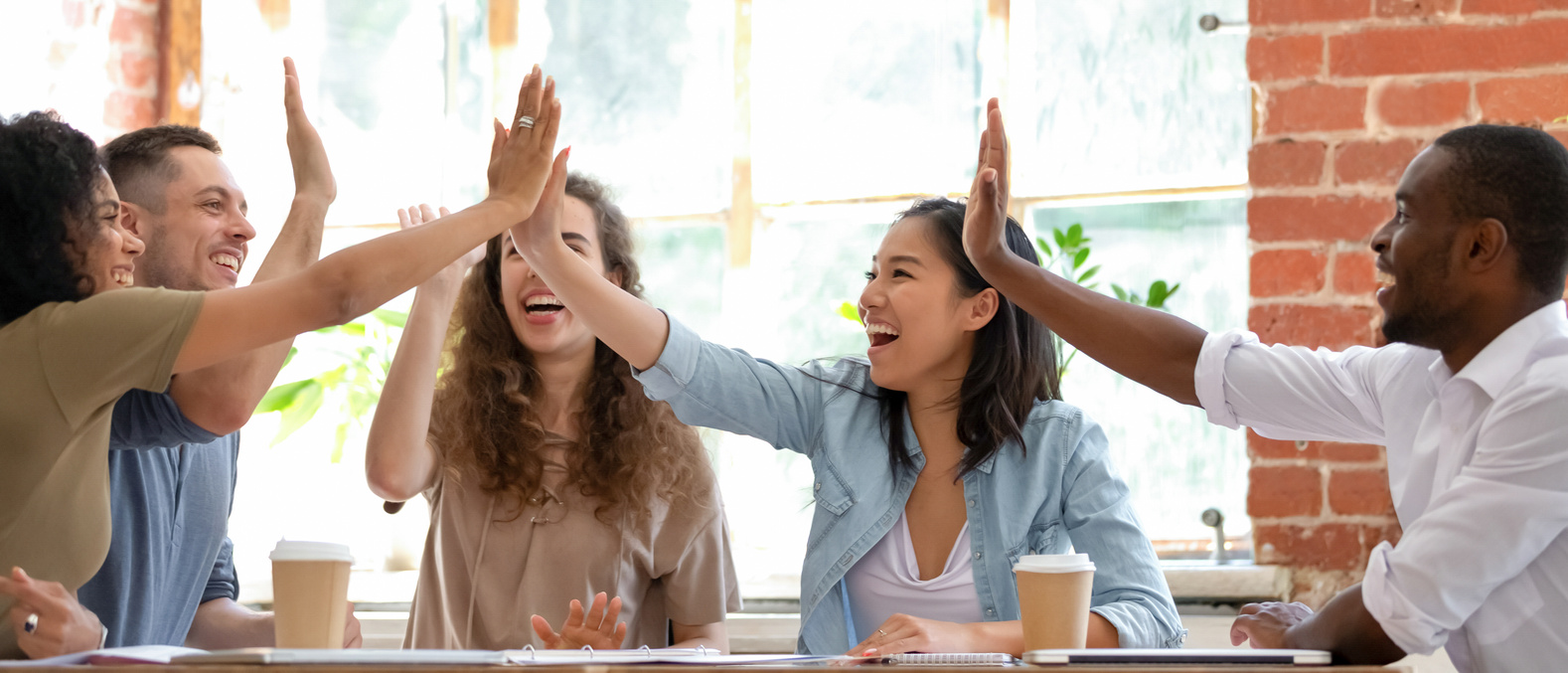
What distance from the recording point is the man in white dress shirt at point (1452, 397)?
1.08 m

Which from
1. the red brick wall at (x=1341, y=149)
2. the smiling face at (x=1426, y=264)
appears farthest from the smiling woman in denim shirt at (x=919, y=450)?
the red brick wall at (x=1341, y=149)

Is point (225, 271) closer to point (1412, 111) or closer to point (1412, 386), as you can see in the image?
point (1412, 386)

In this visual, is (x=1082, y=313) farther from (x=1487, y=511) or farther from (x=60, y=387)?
(x=60, y=387)

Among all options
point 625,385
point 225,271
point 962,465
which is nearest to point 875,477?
point 962,465

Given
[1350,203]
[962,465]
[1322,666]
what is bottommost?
[1322,666]

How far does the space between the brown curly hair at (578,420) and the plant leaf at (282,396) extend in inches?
41.6

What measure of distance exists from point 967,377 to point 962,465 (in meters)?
0.19

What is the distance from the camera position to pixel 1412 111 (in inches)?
98.0

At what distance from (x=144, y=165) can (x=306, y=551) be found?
104 centimetres

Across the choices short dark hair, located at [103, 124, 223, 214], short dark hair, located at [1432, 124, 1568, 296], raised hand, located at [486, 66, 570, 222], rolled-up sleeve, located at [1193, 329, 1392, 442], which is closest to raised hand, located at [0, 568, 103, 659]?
raised hand, located at [486, 66, 570, 222]

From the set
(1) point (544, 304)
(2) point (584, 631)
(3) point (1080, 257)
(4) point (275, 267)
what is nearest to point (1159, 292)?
(3) point (1080, 257)

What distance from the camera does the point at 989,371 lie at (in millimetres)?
1826

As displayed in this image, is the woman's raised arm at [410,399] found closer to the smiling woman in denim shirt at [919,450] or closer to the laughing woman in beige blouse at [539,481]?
the laughing woman in beige blouse at [539,481]

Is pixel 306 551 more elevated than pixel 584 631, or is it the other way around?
pixel 306 551
